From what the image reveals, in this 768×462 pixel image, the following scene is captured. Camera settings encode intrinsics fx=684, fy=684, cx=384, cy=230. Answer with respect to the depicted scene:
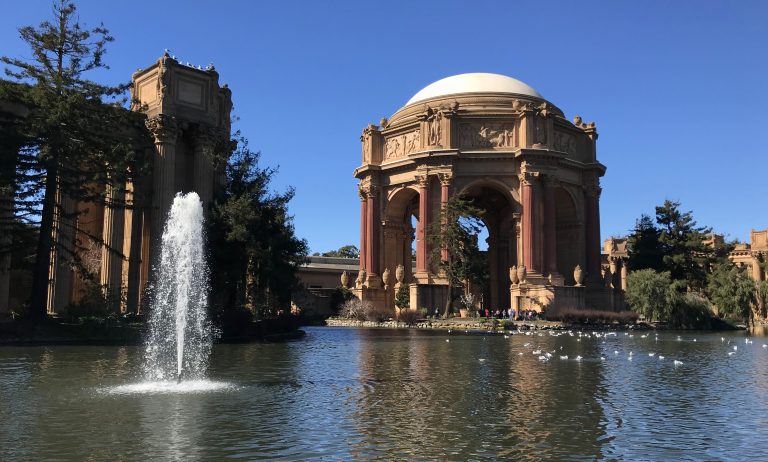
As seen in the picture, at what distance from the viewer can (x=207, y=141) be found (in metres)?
32.0

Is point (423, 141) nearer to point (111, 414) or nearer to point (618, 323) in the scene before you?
point (618, 323)

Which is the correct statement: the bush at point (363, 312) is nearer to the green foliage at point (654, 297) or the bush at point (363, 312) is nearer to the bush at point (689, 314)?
the green foliage at point (654, 297)

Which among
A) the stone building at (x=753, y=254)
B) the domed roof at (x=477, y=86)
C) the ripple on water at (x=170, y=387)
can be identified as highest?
the domed roof at (x=477, y=86)

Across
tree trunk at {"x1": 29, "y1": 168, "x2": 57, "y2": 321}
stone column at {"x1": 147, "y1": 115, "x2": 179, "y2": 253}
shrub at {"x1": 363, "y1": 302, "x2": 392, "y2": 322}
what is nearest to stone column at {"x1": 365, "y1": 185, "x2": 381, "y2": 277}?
shrub at {"x1": 363, "y1": 302, "x2": 392, "y2": 322}

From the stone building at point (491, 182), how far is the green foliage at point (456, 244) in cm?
265

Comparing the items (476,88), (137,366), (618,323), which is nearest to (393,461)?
(137,366)

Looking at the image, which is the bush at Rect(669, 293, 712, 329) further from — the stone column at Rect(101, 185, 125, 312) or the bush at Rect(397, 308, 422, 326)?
the stone column at Rect(101, 185, 125, 312)

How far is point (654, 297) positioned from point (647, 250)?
15.4 m

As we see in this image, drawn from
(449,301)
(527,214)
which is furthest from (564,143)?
Answer: (449,301)

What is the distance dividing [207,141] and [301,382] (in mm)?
20952

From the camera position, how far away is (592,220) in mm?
61750

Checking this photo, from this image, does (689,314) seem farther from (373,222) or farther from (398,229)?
(373,222)

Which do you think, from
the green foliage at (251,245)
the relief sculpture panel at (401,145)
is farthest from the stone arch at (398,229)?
the green foliage at (251,245)

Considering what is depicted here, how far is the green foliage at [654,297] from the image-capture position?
45.4 m
